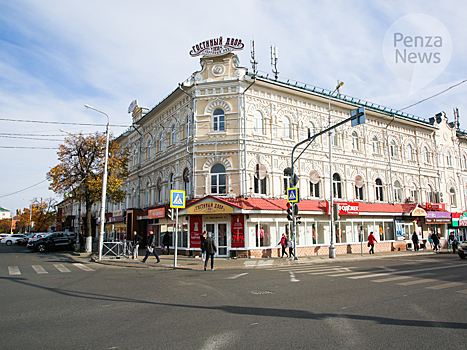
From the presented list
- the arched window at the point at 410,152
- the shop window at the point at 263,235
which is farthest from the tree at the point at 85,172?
the arched window at the point at 410,152

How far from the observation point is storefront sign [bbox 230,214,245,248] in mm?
21734

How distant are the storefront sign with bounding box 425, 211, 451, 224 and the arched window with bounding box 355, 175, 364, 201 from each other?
8347 millimetres

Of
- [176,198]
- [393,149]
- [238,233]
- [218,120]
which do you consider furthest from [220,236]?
[393,149]

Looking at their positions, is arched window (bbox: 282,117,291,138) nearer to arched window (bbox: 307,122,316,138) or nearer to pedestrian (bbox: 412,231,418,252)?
arched window (bbox: 307,122,316,138)

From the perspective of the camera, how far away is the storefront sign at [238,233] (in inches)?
856

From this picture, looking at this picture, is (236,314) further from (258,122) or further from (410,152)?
(410,152)

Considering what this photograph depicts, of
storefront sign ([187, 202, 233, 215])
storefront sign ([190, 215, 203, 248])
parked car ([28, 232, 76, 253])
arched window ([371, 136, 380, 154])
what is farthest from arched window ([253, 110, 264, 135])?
parked car ([28, 232, 76, 253])

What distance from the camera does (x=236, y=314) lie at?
6.95 m

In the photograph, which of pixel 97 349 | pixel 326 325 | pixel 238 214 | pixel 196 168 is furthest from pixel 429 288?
pixel 196 168

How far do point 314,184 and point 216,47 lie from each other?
42.2ft

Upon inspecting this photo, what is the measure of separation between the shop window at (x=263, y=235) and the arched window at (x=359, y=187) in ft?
34.3

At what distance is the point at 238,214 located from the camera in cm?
2186

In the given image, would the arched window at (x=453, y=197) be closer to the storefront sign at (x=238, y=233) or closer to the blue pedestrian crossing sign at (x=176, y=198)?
the storefront sign at (x=238, y=233)

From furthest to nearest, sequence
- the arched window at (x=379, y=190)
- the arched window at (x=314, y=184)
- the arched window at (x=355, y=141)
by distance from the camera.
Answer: the arched window at (x=379, y=190) < the arched window at (x=355, y=141) < the arched window at (x=314, y=184)
